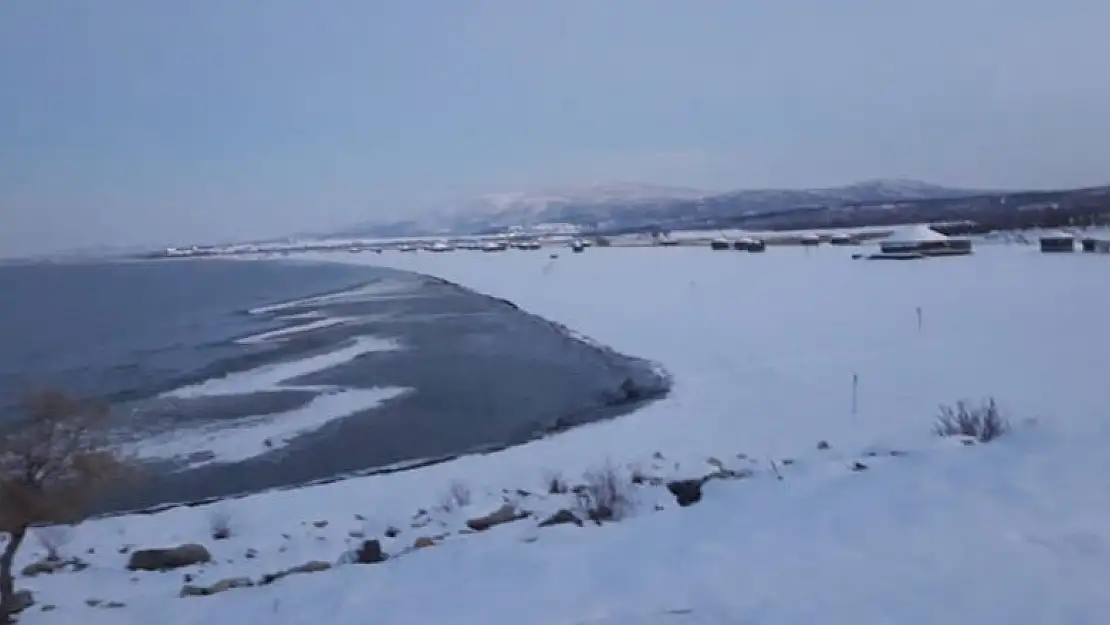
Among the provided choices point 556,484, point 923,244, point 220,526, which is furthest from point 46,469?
point 923,244

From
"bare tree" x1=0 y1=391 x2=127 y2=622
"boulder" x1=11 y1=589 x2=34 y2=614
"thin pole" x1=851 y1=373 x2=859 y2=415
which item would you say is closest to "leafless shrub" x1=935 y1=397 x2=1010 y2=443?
"thin pole" x1=851 y1=373 x2=859 y2=415

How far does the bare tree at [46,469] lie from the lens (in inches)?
280

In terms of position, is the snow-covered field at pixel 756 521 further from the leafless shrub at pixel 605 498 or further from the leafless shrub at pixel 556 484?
the leafless shrub at pixel 605 498

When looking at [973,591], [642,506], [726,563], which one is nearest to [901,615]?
[973,591]

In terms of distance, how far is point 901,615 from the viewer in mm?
4812

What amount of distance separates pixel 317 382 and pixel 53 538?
12138 mm

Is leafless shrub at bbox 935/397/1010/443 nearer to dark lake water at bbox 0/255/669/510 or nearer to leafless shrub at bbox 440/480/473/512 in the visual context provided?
leafless shrub at bbox 440/480/473/512

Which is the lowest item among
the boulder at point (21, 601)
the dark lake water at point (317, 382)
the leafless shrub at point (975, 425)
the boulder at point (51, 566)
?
the dark lake water at point (317, 382)

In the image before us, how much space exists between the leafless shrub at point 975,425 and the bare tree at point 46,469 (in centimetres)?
787

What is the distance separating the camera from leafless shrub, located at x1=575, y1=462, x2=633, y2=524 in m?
8.23

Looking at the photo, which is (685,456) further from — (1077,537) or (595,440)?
(1077,537)

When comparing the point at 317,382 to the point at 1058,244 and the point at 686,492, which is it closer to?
the point at 686,492

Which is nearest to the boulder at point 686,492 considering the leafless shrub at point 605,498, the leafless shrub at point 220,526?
the leafless shrub at point 605,498

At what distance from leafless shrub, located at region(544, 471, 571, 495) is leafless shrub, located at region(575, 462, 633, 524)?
223 millimetres
